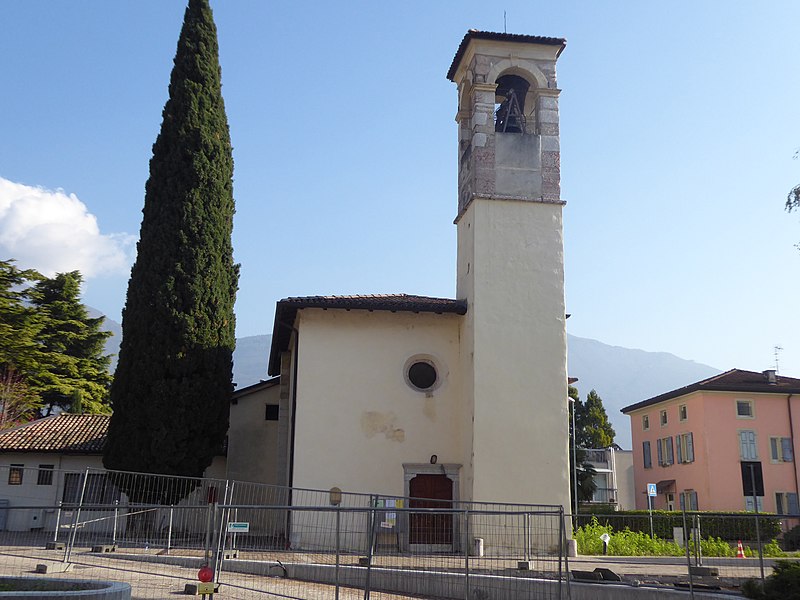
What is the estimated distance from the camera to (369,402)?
21.2 meters

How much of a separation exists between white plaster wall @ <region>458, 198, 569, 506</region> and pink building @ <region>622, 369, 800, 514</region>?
18.8 m

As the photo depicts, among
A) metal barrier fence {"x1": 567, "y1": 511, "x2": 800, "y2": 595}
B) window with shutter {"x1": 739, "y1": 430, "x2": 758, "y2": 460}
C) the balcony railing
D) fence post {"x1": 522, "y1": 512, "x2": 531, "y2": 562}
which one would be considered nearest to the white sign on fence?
fence post {"x1": 522, "y1": 512, "x2": 531, "y2": 562}

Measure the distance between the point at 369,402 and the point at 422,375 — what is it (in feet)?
5.62

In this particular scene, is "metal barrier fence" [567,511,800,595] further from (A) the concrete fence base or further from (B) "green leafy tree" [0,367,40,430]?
(B) "green leafy tree" [0,367,40,430]

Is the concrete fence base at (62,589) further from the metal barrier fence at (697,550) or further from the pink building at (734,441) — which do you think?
the pink building at (734,441)

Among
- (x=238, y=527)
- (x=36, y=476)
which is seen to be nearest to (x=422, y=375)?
(x=238, y=527)

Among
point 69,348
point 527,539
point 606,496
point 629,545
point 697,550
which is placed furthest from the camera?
point 606,496

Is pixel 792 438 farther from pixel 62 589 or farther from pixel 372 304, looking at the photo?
pixel 62 589

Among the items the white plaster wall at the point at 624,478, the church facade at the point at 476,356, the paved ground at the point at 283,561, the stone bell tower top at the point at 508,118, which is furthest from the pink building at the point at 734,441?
the paved ground at the point at 283,561

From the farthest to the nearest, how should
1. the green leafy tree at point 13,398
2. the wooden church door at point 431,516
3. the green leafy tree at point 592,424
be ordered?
the green leafy tree at point 592,424
the green leafy tree at point 13,398
the wooden church door at point 431,516

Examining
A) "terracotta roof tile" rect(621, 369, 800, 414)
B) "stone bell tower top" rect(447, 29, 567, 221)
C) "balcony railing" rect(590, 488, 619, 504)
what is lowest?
"balcony railing" rect(590, 488, 619, 504)

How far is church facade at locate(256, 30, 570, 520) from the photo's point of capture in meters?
20.3

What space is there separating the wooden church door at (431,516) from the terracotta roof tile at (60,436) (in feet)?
37.7

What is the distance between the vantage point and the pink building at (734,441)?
36844 mm
